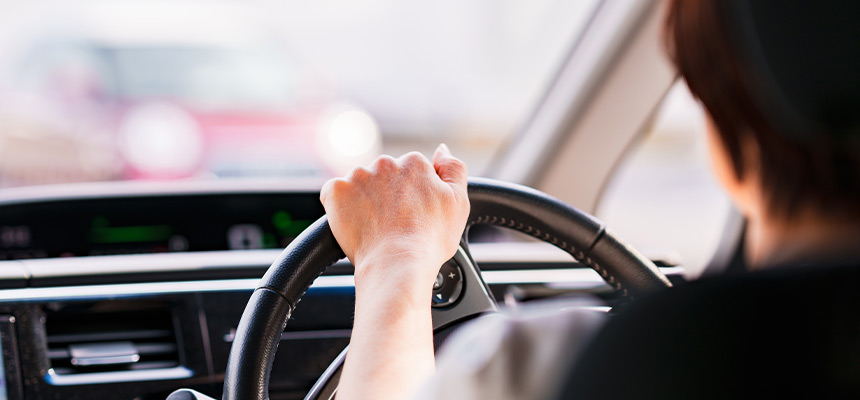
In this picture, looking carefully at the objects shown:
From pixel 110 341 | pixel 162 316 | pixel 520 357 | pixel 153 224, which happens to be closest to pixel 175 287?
pixel 162 316

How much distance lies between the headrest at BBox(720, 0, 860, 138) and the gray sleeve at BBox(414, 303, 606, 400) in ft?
0.70

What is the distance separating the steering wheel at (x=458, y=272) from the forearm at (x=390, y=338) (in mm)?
158

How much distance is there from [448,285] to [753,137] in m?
0.65

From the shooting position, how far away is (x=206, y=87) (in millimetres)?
9047

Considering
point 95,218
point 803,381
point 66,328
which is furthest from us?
point 95,218

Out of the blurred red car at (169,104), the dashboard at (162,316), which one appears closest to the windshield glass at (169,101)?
the blurred red car at (169,104)

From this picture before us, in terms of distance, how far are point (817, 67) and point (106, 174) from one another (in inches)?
313

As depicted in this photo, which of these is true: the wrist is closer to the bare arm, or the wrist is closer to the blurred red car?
the bare arm

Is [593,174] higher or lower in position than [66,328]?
higher

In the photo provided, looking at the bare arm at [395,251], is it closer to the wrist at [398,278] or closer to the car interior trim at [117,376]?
the wrist at [398,278]

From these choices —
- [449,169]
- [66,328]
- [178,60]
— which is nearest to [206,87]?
[178,60]

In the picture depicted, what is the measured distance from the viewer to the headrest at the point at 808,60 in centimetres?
56

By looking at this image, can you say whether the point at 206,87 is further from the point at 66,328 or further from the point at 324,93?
the point at 66,328

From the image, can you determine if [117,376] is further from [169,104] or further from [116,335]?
[169,104]
